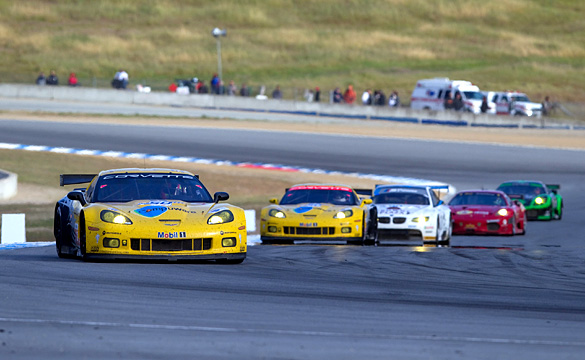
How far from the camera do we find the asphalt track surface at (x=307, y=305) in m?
6.67

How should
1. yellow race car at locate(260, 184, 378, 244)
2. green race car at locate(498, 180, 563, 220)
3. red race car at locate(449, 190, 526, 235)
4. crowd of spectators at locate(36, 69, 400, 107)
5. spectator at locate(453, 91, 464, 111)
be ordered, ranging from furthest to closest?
1. crowd of spectators at locate(36, 69, 400, 107)
2. spectator at locate(453, 91, 464, 111)
3. green race car at locate(498, 180, 563, 220)
4. red race car at locate(449, 190, 526, 235)
5. yellow race car at locate(260, 184, 378, 244)

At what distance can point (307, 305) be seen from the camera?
870 cm

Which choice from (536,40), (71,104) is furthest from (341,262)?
(536,40)

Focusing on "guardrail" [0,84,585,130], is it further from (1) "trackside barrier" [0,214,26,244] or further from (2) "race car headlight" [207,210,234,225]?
(2) "race car headlight" [207,210,234,225]

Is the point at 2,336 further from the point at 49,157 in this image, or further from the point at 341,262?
the point at 49,157

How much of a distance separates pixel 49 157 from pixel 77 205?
57.6 ft

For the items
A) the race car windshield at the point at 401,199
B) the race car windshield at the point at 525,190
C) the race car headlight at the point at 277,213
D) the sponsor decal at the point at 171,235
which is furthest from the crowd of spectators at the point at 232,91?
the sponsor decal at the point at 171,235

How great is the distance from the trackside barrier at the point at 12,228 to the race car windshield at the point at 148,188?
4.17 m

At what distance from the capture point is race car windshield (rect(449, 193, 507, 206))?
22422 millimetres

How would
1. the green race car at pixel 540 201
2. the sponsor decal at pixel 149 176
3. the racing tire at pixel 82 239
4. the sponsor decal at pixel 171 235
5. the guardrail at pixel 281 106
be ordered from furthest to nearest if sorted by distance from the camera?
the guardrail at pixel 281 106
the green race car at pixel 540 201
the sponsor decal at pixel 149 176
the racing tire at pixel 82 239
the sponsor decal at pixel 171 235

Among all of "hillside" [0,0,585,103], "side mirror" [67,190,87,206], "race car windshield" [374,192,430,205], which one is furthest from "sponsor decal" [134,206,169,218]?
"hillside" [0,0,585,103]

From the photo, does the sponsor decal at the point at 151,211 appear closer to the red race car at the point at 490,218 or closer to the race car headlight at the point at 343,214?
the race car headlight at the point at 343,214

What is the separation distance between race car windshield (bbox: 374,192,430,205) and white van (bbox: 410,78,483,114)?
34906 millimetres

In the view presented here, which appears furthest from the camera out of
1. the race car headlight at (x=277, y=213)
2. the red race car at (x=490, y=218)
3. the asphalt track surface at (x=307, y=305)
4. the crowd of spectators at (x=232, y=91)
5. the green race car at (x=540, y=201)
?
the crowd of spectators at (x=232, y=91)
